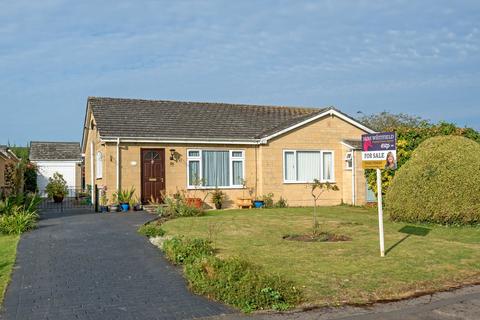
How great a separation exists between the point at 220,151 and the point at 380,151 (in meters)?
12.8

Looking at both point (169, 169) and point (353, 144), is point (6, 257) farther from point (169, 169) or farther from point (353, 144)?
point (353, 144)

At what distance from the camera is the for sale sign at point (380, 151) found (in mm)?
10258

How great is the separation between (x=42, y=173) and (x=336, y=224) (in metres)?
32.2

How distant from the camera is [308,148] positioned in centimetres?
2411

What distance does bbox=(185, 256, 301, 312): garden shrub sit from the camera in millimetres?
7359

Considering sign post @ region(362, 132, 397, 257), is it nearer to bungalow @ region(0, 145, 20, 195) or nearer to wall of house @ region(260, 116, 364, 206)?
wall of house @ region(260, 116, 364, 206)

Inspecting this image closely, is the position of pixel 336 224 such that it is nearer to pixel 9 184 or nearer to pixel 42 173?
pixel 9 184

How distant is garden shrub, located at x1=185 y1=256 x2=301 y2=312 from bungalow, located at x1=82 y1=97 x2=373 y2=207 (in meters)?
13.1

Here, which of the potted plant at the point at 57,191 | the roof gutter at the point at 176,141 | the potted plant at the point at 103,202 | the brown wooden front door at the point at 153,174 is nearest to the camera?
the potted plant at the point at 103,202

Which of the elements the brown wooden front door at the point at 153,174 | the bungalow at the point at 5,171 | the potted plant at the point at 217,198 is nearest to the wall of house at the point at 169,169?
the brown wooden front door at the point at 153,174

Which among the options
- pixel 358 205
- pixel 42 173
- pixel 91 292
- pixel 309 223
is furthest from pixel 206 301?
pixel 42 173

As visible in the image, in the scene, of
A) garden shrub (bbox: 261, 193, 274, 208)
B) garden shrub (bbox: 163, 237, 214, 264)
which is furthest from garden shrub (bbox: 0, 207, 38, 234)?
garden shrub (bbox: 261, 193, 274, 208)

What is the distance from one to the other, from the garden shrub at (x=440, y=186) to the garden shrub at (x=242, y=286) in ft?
30.1

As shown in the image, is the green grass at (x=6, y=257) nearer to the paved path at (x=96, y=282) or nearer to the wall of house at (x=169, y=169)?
the paved path at (x=96, y=282)
